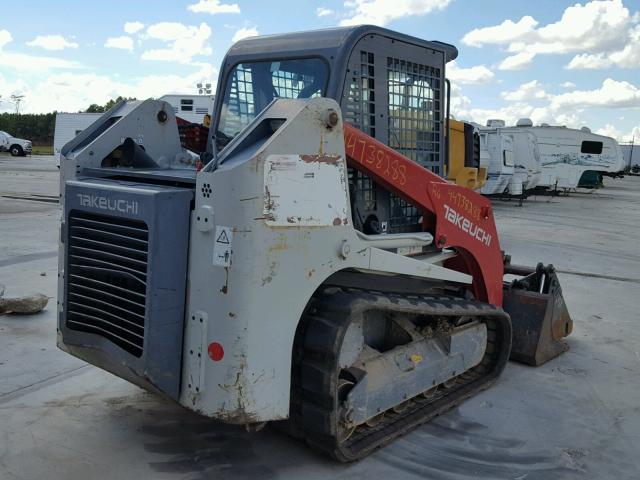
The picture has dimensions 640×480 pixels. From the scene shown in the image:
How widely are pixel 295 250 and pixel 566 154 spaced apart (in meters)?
25.7

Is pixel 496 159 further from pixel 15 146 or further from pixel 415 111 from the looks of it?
pixel 15 146

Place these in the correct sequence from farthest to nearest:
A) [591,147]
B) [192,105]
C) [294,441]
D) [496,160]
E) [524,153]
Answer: [591,147] < [192,105] < [524,153] < [496,160] < [294,441]

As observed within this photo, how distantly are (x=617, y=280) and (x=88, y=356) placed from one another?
25.4ft

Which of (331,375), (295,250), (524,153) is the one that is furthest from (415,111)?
(524,153)

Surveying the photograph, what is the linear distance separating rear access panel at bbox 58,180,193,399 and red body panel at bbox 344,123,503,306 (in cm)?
110

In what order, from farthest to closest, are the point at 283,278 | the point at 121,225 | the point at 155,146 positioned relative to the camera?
the point at 155,146 < the point at 121,225 < the point at 283,278

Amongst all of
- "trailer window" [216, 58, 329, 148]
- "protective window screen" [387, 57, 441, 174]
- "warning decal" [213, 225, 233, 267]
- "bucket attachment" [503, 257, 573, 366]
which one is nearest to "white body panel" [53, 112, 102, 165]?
"trailer window" [216, 58, 329, 148]

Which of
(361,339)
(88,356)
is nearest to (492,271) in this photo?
(361,339)

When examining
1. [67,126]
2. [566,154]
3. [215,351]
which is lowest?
[215,351]

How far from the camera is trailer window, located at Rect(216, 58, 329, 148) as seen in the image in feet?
13.5

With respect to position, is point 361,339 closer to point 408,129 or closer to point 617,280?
point 408,129

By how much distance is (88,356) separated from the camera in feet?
12.2

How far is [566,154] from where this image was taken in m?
26.7

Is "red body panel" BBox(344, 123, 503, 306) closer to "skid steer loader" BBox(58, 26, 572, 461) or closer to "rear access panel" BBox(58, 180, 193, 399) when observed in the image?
"skid steer loader" BBox(58, 26, 572, 461)
